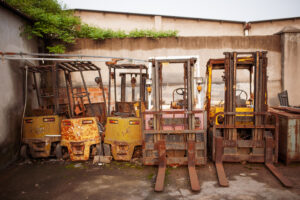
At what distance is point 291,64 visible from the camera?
28.4 ft

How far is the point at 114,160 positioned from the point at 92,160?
0.62 meters

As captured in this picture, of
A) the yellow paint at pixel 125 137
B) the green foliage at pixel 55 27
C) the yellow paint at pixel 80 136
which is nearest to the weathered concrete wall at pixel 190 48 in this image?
the green foliage at pixel 55 27

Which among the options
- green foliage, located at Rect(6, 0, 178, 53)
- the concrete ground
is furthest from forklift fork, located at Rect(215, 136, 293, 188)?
green foliage, located at Rect(6, 0, 178, 53)

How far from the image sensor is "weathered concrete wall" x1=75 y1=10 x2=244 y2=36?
1462 centimetres

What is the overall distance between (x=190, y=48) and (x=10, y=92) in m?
7.25

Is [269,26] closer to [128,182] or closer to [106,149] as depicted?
[106,149]

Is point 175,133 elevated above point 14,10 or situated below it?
below

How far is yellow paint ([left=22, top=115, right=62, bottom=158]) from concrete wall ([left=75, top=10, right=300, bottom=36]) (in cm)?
1090

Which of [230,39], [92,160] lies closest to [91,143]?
[92,160]

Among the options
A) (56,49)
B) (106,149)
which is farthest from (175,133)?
(56,49)

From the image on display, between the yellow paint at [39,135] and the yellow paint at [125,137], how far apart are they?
5.60 ft

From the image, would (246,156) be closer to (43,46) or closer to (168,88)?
(168,88)

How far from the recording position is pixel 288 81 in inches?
340

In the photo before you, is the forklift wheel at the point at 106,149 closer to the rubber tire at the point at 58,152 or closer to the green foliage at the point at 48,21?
the rubber tire at the point at 58,152
